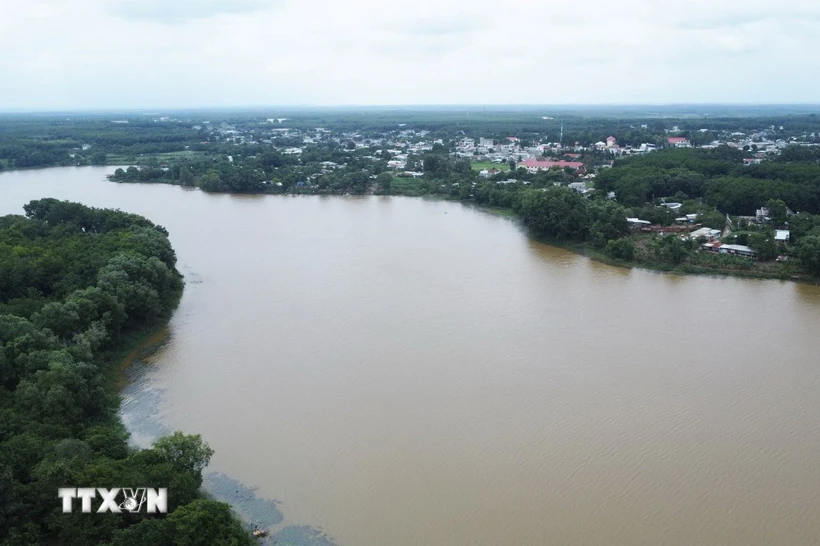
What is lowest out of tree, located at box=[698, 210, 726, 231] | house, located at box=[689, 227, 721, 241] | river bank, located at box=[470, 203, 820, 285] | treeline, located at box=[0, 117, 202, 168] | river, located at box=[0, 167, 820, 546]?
river, located at box=[0, 167, 820, 546]

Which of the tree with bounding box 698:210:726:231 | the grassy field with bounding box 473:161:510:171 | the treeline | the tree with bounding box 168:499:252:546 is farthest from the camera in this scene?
the treeline

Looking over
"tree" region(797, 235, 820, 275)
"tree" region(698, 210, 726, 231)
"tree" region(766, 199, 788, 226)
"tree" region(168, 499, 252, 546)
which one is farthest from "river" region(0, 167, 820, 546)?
"tree" region(766, 199, 788, 226)

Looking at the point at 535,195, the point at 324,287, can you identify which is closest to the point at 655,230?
the point at 535,195

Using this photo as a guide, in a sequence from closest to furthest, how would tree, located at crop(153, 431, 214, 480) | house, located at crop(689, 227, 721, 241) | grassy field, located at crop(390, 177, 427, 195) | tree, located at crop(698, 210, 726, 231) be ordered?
1. tree, located at crop(153, 431, 214, 480)
2. house, located at crop(689, 227, 721, 241)
3. tree, located at crop(698, 210, 726, 231)
4. grassy field, located at crop(390, 177, 427, 195)

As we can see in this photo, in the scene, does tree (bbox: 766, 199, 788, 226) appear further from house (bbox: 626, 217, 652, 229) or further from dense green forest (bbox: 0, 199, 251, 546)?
dense green forest (bbox: 0, 199, 251, 546)

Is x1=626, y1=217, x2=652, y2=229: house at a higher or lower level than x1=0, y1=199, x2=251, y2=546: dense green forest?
higher

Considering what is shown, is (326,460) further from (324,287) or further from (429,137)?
(429,137)

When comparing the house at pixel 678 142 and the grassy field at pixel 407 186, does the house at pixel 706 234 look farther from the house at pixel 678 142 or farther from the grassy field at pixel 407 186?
the house at pixel 678 142
